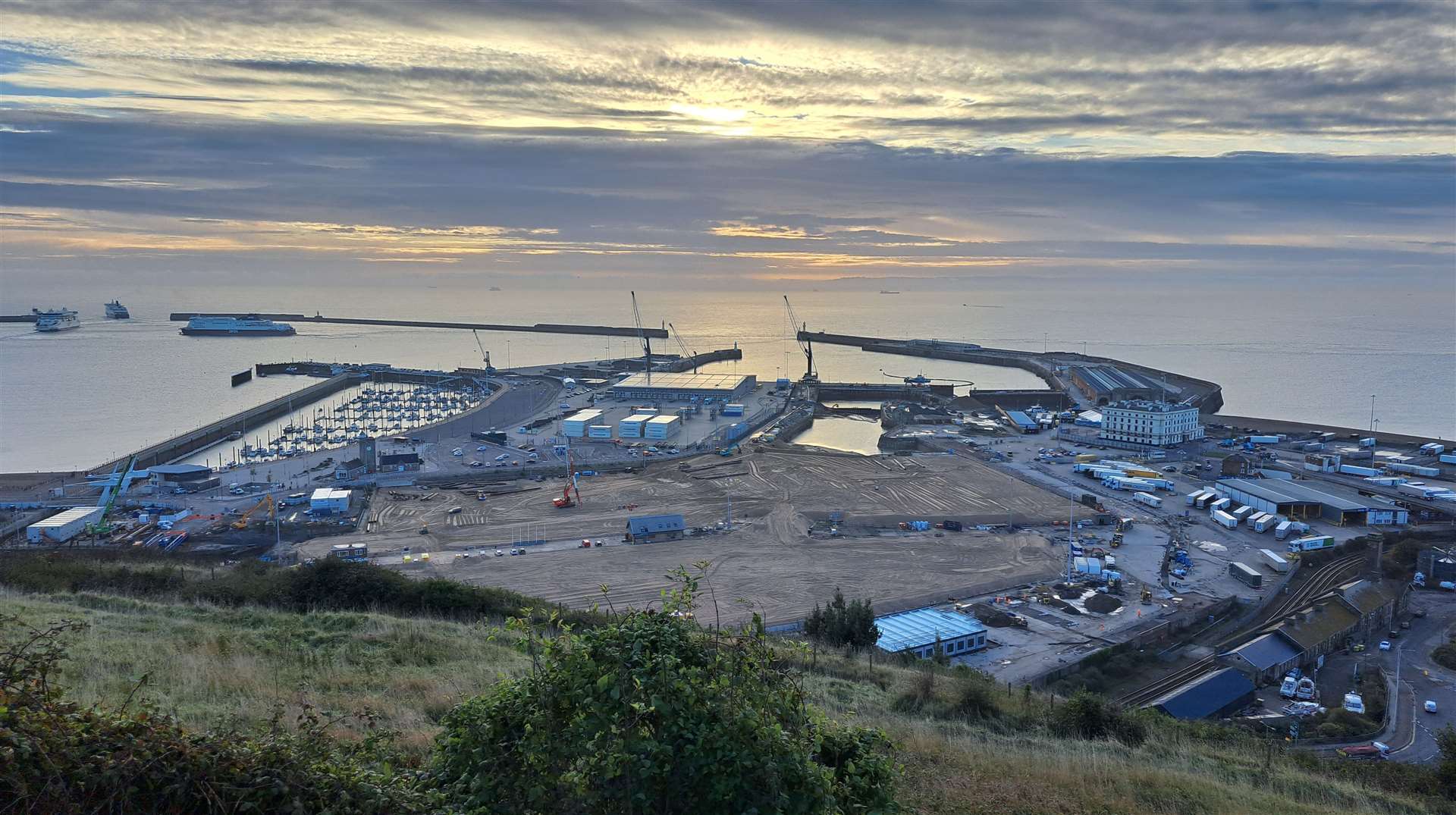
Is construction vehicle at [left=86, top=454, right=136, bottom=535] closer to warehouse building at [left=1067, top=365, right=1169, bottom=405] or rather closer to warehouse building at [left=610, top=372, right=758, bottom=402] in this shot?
warehouse building at [left=610, top=372, right=758, bottom=402]

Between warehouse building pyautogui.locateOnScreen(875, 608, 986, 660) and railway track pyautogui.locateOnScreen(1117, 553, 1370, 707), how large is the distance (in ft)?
4.04

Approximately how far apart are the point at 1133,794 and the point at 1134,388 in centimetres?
2289

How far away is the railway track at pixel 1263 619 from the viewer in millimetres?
6539

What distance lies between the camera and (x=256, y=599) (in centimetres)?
539

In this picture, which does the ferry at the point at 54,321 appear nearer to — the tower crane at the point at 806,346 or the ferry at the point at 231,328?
the ferry at the point at 231,328

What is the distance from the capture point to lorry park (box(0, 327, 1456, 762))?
→ 28.0ft

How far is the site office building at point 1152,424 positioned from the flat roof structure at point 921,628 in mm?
10707

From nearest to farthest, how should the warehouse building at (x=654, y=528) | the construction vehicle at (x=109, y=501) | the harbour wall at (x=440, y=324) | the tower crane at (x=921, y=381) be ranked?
the warehouse building at (x=654, y=528)
the construction vehicle at (x=109, y=501)
the tower crane at (x=921, y=381)
the harbour wall at (x=440, y=324)

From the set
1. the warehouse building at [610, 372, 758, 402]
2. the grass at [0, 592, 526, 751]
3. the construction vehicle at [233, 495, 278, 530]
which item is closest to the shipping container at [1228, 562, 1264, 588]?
the grass at [0, 592, 526, 751]

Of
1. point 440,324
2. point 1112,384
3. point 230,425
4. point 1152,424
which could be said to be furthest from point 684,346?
point 1152,424

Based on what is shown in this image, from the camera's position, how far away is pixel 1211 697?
6219mm

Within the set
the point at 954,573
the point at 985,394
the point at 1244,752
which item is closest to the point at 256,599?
the point at 1244,752

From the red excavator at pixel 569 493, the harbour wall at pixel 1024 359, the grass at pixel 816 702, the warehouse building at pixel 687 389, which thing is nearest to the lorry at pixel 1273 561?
the grass at pixel 816 702

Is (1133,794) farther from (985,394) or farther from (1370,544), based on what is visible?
(985,394)
